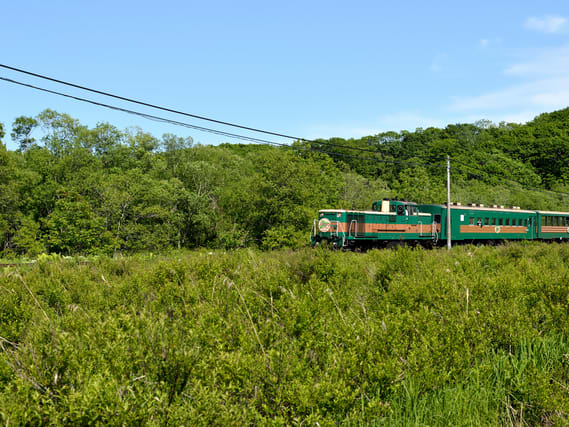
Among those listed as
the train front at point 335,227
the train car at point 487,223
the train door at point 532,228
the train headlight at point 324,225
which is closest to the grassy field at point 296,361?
the train front at point 335,227

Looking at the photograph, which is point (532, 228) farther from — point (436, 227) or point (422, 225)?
point (422, 225)

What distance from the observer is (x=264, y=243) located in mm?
44938

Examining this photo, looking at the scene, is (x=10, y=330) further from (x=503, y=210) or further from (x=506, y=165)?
(x=506, y=165)

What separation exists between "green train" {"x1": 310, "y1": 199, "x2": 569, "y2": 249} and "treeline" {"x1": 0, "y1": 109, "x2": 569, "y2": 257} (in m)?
3.81

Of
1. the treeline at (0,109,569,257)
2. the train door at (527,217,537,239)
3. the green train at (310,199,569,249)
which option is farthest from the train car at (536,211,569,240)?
the treeline at (0,109,569,257)

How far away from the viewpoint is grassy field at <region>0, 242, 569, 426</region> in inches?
127

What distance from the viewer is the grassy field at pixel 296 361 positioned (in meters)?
3.23

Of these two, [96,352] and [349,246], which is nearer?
[96,352]

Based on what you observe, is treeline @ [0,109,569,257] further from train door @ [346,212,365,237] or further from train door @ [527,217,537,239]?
train door @ [527,217,537,239]

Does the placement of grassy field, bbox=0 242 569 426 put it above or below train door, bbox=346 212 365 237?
below

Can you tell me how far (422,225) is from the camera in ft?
104

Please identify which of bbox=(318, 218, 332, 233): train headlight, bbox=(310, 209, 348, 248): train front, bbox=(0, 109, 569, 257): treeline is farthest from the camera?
bbox=(0, 109, 569, 257): treeline

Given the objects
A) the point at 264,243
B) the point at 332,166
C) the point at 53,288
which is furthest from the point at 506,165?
the point at 53,288

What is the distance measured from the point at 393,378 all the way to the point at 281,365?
134 centimetres
